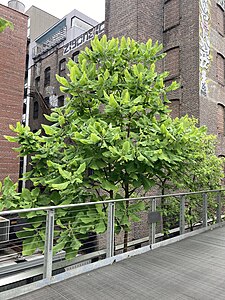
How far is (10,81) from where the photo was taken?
10625 millimetres

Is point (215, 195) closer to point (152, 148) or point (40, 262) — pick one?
point (152, 148)

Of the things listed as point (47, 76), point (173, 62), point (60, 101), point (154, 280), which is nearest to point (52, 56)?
point (47, 76)

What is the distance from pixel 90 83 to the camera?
570 cm

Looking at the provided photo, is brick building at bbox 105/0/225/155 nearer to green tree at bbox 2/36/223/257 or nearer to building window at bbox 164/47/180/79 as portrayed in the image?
building window at bbox 164/47/180/79

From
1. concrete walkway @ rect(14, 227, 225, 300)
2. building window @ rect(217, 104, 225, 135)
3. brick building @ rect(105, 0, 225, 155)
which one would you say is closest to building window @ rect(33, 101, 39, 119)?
brick building @ rect(105, 0, 225, 155)

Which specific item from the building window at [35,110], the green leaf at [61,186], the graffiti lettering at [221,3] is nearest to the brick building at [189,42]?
the graffiti lettering at [221,3]

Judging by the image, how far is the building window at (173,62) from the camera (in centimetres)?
1520

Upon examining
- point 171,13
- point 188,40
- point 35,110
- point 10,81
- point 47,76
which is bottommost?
point 10,81

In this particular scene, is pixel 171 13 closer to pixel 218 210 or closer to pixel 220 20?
pixel 220 20

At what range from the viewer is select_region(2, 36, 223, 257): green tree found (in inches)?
189

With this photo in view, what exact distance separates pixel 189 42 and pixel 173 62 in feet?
4.28

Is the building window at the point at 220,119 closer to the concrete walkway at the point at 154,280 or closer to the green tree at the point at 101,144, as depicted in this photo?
the green tree at the point at 101,144

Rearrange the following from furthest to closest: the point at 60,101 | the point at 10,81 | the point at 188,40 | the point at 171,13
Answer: the point at 60,101
the point at 171,13
the point at 188,40
the point at 10,81

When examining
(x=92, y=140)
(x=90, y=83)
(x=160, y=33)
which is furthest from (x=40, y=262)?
(x=160, y=33)
